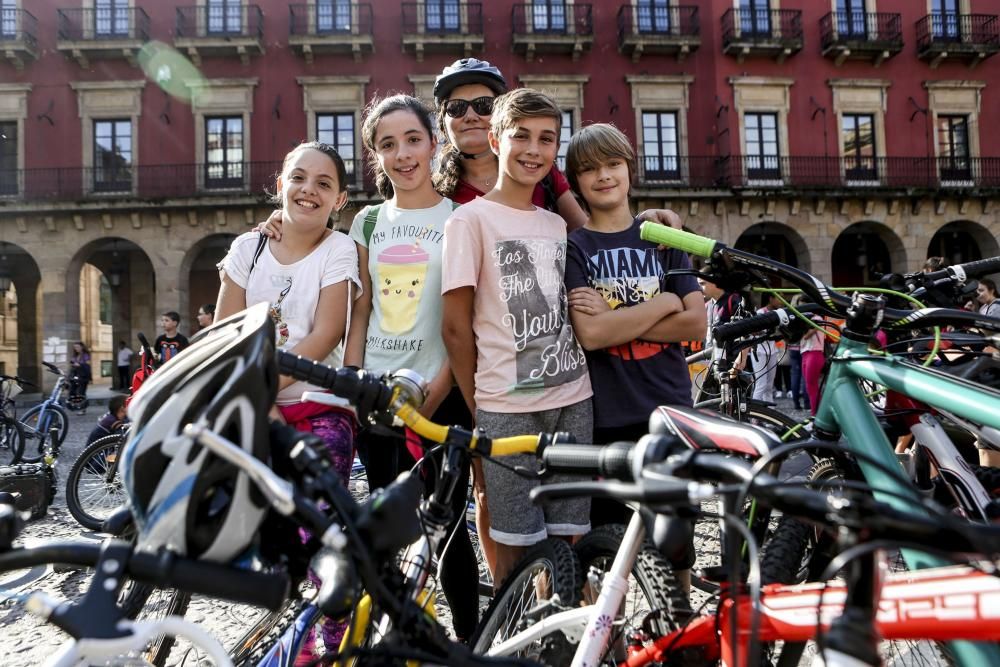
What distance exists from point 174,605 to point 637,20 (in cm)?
1944

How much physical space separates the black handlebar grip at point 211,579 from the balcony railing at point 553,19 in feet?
61.9

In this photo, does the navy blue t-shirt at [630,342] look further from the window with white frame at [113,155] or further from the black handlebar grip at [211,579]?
the window with white frame at [113,155]

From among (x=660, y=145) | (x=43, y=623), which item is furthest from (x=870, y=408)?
(x=660, y=145)

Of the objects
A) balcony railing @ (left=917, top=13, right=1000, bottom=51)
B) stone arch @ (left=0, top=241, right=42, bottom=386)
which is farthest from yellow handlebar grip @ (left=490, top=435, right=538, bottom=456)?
stone arch @ (left=0, top=241, right=42, bottom=386)

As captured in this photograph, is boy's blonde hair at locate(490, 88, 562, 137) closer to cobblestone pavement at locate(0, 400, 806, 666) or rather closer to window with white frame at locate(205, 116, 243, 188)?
cobblestone pavement at locate(0, 400, 806, 666)

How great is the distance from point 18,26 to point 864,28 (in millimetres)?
22821

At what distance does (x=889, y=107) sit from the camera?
18.6 m

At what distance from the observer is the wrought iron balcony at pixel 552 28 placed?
1772cm

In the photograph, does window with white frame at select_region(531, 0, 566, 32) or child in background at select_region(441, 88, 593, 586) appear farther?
window with white frame at select_region(531, 0, 566, 32)

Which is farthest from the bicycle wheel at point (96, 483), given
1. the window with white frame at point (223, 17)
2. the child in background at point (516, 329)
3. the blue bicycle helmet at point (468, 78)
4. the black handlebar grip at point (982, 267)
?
the window with white frame at point (223, 17)

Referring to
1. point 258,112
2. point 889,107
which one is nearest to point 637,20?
point 889,107

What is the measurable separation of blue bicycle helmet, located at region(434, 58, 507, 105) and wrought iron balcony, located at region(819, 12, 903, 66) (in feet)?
63.1

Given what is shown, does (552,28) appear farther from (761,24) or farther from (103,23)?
(103,23)

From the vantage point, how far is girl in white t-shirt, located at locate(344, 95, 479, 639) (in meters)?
2.15
